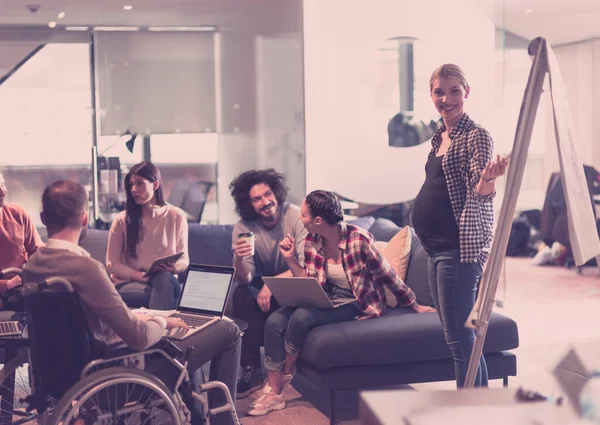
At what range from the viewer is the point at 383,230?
482cm

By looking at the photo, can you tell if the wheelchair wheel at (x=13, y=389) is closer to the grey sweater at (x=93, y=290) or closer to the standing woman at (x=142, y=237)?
the grey sweater at (x=93, y=290)

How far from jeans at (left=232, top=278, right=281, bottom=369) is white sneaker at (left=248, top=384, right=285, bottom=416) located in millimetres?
355

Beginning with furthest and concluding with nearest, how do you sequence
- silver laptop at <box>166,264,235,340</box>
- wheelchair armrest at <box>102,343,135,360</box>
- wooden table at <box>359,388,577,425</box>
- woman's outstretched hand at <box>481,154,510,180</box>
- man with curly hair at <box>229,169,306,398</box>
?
man with curly hair at <box>229,169,306,398</box> < silver laptop at <box>166,264,235,340</box> < wheelchair armrest at <box>102,343,135,360</box> < woman's outstretched hand at <box>481,154,510,180</box> < wooden table at <box>359,388,577,425</box>

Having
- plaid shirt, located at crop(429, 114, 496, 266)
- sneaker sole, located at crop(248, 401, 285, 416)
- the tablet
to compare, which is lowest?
sneaker sole, located at crop(248, 401, 285, 416)

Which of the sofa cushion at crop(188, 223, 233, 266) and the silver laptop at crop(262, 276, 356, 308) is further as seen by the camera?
the sofa cushion at crop(188, 223, 233, 266)

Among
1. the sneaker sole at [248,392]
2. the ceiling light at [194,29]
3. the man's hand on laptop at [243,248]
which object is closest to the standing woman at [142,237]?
the man's hand on laptop at [243,248]

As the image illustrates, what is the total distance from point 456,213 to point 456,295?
0.30m

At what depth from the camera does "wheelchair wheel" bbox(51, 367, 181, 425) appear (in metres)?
2.63

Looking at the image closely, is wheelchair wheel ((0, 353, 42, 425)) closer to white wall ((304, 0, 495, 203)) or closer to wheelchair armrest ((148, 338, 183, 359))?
wheelchair armrest ((148, 338, 183, 359))

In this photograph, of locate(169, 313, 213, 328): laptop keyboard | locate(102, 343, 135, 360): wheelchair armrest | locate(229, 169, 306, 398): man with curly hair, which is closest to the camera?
locate(102, 343, 135, 360): wheelchair armrest

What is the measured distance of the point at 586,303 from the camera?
688 cm

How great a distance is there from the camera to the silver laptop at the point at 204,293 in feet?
11.6

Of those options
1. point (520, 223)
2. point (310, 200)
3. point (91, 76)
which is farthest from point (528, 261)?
point (310, 200)

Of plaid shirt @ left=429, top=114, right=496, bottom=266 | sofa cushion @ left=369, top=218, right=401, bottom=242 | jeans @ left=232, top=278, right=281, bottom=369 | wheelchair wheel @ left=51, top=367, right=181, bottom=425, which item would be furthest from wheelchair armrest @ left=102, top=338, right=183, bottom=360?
sofa cushion @ left=369, top=218, right=401, bottom=242
